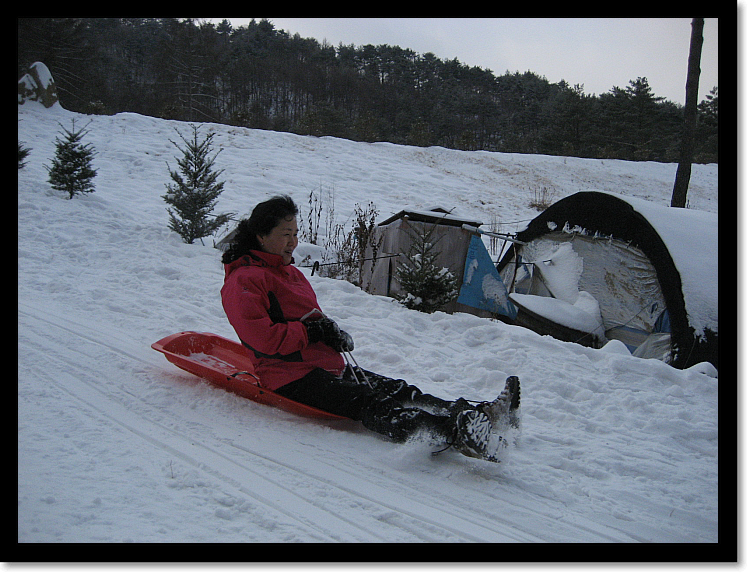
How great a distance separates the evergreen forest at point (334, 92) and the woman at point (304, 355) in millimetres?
18232

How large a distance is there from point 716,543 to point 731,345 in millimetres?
809

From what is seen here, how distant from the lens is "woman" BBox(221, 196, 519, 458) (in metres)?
2.44

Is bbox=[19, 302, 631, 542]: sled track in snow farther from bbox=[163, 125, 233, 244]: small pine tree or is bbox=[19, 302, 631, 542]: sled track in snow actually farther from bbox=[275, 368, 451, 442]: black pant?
bbox=[163, 125, 233, 244]: small pine tree

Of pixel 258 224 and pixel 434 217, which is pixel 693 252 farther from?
pixel 258 224

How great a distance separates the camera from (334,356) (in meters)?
2.92

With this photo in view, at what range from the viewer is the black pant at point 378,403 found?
2441mm

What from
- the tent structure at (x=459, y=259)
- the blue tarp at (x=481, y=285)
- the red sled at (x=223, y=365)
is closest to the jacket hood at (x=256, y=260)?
the red sled at (x=223, y=365)

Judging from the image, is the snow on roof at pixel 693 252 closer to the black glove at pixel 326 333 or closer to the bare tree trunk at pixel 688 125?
the black glove at pixel 326 333

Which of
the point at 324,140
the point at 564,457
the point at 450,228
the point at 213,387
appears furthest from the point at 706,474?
the point at 324,140

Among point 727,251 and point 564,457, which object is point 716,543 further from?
point 727,251

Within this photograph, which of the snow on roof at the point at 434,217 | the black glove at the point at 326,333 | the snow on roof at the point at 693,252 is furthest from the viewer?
the snow on roof at the point at 434,217

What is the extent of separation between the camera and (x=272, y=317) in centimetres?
280

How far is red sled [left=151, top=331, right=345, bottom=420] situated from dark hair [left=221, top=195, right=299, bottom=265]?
2.35ft

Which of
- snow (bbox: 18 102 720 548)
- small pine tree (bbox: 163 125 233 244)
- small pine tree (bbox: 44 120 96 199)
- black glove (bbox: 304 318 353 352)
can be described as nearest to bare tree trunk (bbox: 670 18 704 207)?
snow (bbox: 18 102 720 548)
